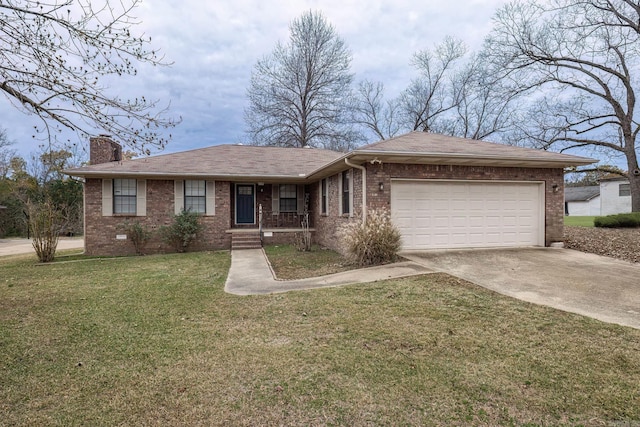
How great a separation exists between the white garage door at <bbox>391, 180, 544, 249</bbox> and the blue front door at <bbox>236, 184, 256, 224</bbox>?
23.9 ft

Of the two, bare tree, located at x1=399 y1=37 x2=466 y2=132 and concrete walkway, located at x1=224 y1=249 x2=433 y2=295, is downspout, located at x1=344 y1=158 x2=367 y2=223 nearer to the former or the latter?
concrete walkway, located at x1=224 y1=249 x2=433 y2=295

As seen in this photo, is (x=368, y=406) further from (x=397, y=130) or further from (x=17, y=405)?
(x=397, y=130)

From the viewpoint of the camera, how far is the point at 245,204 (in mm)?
14898

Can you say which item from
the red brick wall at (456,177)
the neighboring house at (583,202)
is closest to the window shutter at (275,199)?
the red brick wall at (456,177)

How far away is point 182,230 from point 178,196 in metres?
1.44

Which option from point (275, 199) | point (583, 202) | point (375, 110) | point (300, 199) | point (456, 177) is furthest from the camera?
point (583, 202)

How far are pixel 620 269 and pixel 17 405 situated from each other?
9838 millimetres

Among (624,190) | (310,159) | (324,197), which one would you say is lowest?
(324,197)

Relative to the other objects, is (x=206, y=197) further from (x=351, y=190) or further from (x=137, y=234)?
(x=351, y=190)

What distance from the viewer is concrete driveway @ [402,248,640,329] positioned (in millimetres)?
5117

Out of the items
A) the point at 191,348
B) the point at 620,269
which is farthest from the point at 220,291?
the point at 620,269

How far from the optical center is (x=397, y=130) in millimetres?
29938

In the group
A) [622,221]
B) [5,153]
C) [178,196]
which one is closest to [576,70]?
[622,221]

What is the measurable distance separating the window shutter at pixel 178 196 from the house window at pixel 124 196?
138cm
